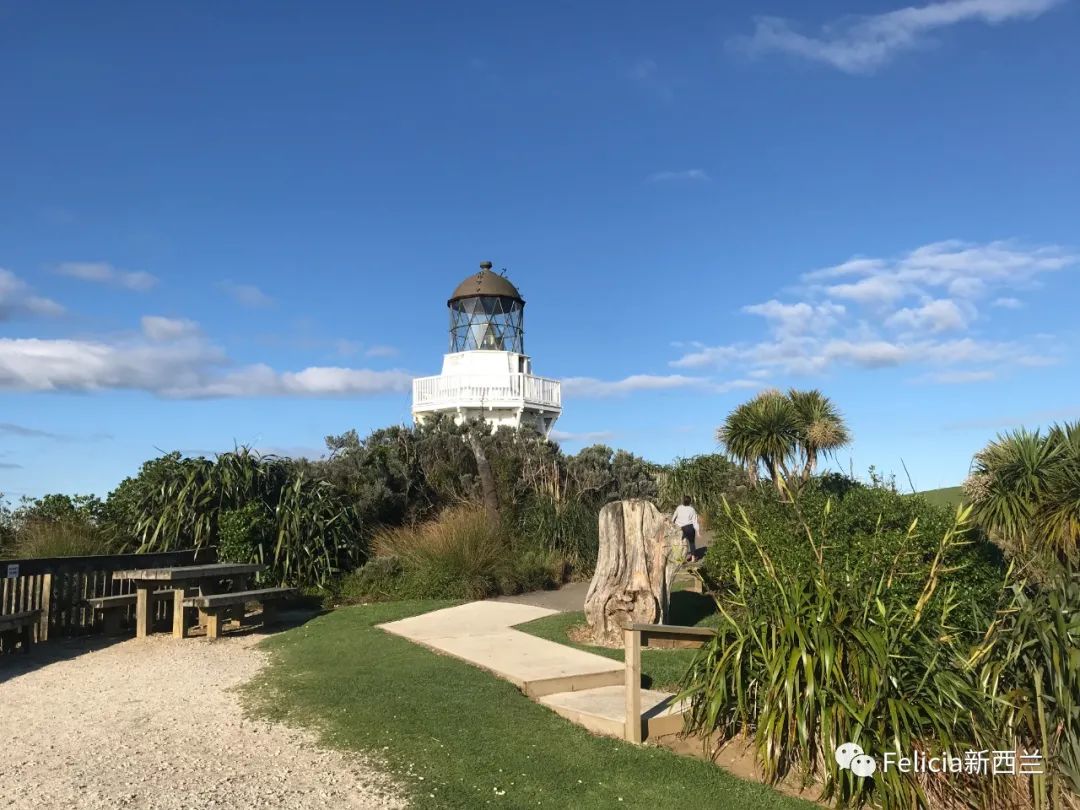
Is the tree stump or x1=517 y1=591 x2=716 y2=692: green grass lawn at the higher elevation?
the tree stump

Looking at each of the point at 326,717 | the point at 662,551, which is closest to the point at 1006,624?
the point at 662,551

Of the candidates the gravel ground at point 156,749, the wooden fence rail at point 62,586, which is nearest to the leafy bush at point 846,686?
the gravel ground at point 156,749

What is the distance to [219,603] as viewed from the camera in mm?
10180

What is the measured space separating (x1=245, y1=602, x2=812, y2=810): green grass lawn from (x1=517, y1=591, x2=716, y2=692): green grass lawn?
149cm

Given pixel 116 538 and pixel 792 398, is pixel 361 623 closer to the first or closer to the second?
pixel 116 538

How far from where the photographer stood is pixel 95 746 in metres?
5.80

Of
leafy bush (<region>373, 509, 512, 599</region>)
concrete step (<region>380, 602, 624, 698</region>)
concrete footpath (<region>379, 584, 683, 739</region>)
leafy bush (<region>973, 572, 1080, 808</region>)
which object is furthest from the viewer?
leafy bush (<region>373, 509, 512, 599</region>)

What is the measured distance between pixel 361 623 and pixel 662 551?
3893 mm

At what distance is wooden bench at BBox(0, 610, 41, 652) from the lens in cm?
880

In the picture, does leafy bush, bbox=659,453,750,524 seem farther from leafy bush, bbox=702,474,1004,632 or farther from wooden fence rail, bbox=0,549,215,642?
wooden fence rail, bbox=0,549,215,642

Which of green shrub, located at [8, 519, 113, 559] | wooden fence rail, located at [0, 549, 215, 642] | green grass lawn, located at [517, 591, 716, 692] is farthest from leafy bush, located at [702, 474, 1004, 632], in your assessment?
green shrub, located at [8, 519, 113, 559]

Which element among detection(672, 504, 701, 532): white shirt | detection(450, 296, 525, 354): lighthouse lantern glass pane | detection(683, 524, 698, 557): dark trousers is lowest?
detection(683, 524, 698, 557): dark trousers

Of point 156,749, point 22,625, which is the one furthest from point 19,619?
point 156,749

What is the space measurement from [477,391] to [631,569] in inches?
561
